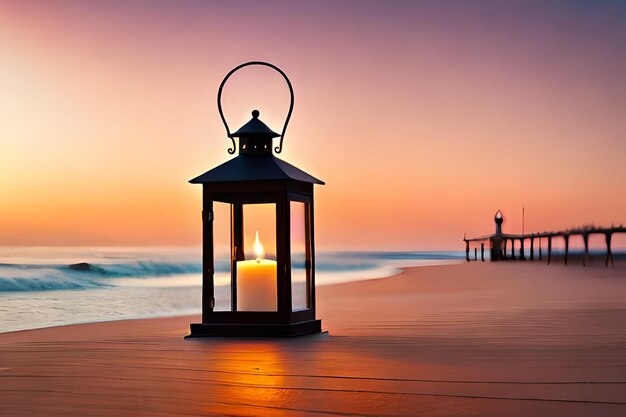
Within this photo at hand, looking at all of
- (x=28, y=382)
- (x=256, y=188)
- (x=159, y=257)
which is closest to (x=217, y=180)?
(x=256, y=188)

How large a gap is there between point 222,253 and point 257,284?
361 millimetres

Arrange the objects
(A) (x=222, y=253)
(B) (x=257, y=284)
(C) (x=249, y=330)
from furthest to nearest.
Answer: (A) (x=222, y=253), (B) (x=257, y=284), (C) (x=249, y=330)

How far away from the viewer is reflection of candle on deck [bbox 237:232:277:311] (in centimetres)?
639

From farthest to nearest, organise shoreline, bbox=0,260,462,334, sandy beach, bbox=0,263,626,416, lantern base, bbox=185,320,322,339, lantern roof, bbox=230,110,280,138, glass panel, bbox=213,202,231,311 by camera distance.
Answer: shoreline, bbox=0,260,462,334, lantern roof, bbox=230,110,280,138, glass panel, bbox=213,202,231,311, lantern base, bbox=185,320,322,339, sandy beach, bbox=0,263,626,416

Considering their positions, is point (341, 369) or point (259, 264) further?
point (259, 264)

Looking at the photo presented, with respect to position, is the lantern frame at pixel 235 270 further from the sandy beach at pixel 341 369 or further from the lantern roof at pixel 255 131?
the lantern roof at pixel 255 131

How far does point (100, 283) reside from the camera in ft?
55.9

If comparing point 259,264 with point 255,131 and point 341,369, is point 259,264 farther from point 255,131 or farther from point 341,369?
point 341,369

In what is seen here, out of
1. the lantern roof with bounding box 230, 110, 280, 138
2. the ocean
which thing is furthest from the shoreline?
the lantern roof with bounding box 230, 110, 280, 138

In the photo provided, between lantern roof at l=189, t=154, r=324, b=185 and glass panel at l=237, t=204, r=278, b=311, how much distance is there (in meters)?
0.24

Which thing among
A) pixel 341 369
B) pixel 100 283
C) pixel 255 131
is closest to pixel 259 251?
pixel 255 131

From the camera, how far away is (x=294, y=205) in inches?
256

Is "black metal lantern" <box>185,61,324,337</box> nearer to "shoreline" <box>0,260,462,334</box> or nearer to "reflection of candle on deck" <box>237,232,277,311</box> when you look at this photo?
"reflection of candle on deck" <box>237,232,277,311</box>

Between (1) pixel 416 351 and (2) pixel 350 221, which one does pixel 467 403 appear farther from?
(2) pixel 350 221
